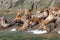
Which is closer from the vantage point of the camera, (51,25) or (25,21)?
(51,25)

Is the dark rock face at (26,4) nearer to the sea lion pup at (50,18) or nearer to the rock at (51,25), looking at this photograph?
the sea lion pup at (50,18)

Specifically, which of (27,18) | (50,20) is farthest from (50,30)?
(27,18)

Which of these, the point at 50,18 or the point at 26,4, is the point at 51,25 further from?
the point at 26,4

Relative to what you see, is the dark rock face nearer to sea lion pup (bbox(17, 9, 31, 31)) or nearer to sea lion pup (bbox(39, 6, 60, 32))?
sea lion pup (bbox(17, 9, 31, 31))

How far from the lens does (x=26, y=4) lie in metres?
87.1

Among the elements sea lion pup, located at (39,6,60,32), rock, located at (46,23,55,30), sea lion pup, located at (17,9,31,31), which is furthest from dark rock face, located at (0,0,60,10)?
rock, located at (46,23,55,30)

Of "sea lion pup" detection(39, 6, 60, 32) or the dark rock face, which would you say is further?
the dark rock face

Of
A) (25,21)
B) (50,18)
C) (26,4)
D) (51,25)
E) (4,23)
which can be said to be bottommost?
(51,25)

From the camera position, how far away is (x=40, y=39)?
39.2 meters

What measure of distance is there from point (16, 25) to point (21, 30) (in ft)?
16.1

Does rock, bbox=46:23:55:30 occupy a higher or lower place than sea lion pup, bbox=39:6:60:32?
lower

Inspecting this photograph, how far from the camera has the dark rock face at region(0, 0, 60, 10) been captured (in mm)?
79363

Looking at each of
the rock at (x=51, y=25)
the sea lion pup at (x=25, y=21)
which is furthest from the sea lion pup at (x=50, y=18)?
the sea lion pup at (x=25, y=21)

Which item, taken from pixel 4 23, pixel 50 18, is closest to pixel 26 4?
pixel 4 23
